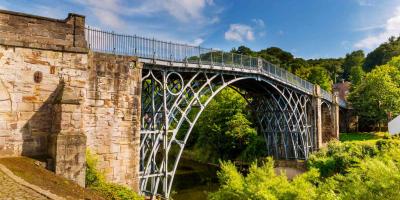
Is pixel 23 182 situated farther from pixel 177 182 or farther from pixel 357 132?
pixel 357 132

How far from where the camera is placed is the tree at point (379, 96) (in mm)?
43094

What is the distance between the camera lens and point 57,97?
428 inches

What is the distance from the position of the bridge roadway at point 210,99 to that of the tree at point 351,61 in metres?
61.1

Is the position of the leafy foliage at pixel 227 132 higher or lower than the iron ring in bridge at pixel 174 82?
lower

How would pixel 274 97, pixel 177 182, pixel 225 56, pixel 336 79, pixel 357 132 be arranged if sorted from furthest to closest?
pixel 336 79 < pixel 357 132 < pixel 177 182 < pixel 274 97 < pixel 225 56

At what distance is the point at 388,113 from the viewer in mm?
43656

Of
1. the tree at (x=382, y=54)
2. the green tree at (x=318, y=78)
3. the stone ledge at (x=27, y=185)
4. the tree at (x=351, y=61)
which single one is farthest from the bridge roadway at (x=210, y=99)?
the tree at (x=351, y=61)

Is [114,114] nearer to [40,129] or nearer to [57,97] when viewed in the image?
[57,97]

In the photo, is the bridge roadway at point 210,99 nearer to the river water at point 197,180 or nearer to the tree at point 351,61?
the river water at point 197,180

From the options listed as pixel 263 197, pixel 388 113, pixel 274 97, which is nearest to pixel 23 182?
pixel 263 197

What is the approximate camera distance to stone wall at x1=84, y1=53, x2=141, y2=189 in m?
12.4

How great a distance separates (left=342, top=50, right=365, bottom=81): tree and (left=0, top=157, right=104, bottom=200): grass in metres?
97.7

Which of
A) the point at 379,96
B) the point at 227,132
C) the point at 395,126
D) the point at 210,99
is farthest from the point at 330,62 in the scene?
the point at 210,99

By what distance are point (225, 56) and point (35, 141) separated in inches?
523
